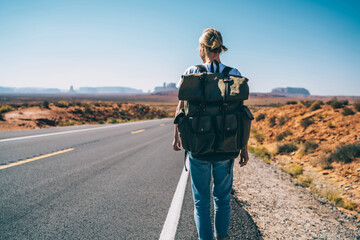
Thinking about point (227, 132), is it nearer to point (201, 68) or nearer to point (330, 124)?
point (201, 68)

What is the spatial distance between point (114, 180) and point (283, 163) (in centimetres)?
704

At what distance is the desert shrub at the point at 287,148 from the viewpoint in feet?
33.1

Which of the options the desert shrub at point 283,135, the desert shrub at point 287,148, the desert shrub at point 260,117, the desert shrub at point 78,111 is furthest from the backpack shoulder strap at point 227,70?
the desert shrub at point 78,111

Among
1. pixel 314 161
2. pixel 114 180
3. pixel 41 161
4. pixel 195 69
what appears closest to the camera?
pixel 195 69

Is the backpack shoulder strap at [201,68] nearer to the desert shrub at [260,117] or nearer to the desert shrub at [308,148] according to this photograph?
the desert shrub at [308,148]

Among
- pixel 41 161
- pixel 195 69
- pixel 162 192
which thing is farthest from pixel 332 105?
pixel 41 161

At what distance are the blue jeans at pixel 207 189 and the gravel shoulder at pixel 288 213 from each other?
93 cm

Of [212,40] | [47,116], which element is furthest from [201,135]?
[47,116]

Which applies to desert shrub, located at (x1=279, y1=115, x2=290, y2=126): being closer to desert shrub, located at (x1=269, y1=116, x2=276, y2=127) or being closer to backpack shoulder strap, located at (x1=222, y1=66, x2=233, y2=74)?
desert shrub, located at (x1=269, y1=116, x2=276, y2=127)

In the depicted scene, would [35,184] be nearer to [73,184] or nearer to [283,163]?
[73,184]

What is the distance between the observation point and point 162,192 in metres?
3.88

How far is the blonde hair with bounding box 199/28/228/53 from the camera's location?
6.44 ft

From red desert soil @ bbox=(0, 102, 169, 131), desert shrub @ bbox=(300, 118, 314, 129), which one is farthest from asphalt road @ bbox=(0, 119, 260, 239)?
desert shrub @ bbox=(300, 118, 314, 129)

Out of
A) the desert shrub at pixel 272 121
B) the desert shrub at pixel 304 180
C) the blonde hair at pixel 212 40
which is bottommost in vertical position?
the desert shrub at pixel 304 180
